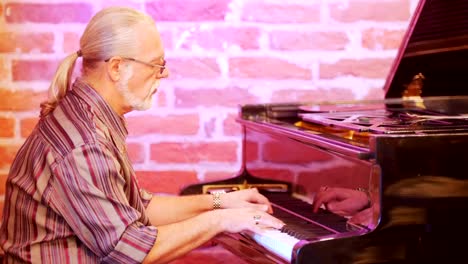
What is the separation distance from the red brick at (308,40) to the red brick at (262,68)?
7 centimetres

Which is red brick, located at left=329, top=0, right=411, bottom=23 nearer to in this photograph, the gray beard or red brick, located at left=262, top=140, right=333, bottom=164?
red brick, located at left=262, top=140, right=333, bottom=164

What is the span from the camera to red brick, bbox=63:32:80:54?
2885 mm

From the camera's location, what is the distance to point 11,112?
291 cm

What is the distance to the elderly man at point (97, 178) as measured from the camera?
71.0 inches

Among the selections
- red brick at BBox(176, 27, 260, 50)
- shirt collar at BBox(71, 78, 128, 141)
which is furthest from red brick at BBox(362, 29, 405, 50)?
shirt collar at BBox(71, 78, 128, 141)

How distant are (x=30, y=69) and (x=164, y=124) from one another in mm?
581

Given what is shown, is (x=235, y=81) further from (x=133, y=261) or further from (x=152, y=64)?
(x=133, y=261)

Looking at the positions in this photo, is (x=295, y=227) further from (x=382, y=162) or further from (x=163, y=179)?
(x=163, y=179)

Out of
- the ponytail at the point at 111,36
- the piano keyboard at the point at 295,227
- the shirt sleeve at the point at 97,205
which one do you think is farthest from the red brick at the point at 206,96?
the shirt sleeve at the point at 97,205

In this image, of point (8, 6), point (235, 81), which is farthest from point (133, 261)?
point (8, 6)

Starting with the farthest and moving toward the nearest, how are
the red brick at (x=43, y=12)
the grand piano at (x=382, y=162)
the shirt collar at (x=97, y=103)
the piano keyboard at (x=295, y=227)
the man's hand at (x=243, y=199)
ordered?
1. the red brick at (x=43, y=12)
2. the man's hand at (x=243, y=199)
3. the shirt collar at (x=97, y=103)
4. the piano keyboard at (x=295, y=227)
5. the grand piano at (x=382, y=162)

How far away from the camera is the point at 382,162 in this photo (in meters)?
1.63

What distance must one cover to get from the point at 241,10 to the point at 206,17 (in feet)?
0.47

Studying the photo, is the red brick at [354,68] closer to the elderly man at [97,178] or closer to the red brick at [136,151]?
the red brick at [136,151]
